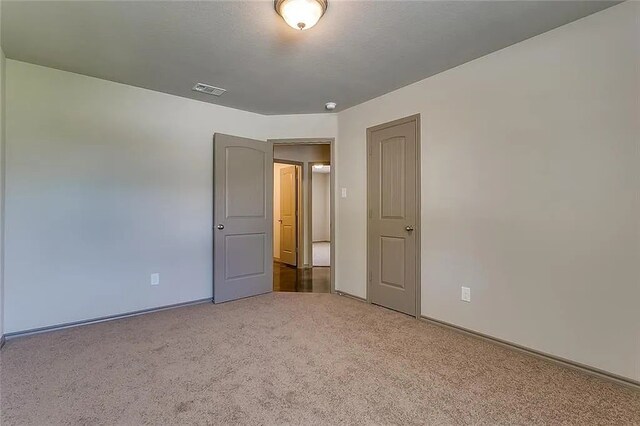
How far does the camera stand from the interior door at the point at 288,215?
6320mm

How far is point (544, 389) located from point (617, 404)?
0.35m

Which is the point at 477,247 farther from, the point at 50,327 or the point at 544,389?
the point at 50,327

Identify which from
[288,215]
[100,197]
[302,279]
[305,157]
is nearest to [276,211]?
[288,215]

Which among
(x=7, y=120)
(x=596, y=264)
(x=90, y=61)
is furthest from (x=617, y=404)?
(x=7, y=120)

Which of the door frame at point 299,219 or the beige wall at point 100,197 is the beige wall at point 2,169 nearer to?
the beige wall at point 100,197

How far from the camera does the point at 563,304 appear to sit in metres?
2.28

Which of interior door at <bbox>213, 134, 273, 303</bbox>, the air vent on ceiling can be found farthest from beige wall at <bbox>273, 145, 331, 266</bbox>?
the air vent on ceiling

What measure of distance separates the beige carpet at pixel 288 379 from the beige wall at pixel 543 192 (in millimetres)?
330

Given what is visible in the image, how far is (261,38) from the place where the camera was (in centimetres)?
241

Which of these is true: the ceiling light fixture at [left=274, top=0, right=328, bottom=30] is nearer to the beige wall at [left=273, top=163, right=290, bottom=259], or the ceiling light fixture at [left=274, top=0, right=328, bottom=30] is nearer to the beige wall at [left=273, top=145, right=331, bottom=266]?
the beige wall at [left=273, top=145, right=331, bottom=266]

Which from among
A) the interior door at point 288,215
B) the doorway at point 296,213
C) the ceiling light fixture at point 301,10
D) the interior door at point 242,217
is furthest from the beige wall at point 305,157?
the ceiling light fixture at point 301,10

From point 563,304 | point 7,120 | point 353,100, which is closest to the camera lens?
point 563,304

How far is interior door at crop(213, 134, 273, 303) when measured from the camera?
3.86 metres

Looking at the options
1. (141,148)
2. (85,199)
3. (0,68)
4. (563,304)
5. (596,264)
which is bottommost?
(563,304)
